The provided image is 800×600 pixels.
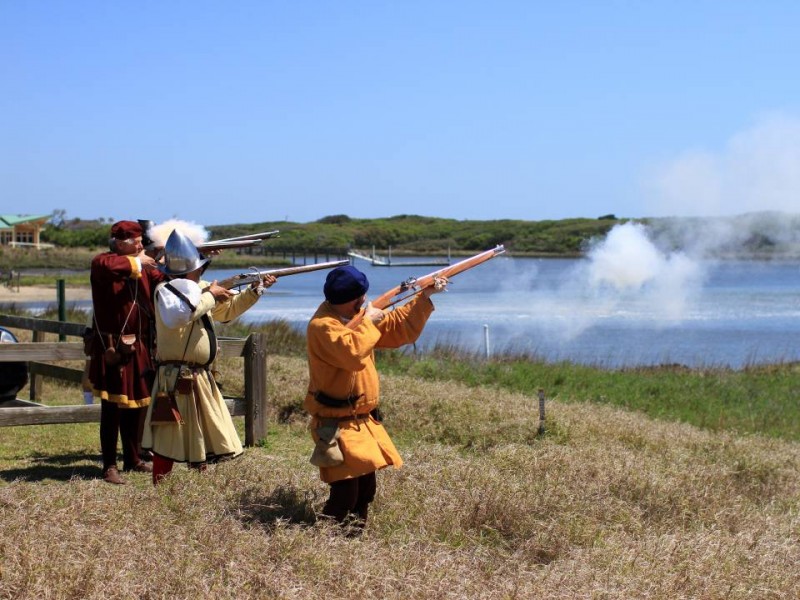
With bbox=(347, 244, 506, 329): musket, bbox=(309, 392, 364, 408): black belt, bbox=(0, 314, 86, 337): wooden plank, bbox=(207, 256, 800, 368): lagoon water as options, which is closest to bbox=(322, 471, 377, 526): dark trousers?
bbox=(309, 392, 364, 408): black belt

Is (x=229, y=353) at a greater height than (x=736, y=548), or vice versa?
(x=229, y=353)

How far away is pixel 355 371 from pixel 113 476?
100 inches

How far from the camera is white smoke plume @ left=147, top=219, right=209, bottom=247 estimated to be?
708 cm

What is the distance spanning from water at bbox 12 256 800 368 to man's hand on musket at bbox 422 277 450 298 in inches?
610

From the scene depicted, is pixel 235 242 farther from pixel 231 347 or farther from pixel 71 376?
pixel 71 376

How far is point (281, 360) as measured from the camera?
13.1 metres

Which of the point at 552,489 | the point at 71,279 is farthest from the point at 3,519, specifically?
the point at 71,279

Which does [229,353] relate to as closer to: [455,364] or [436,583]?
[436,583]

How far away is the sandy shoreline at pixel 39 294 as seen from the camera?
42.7 m

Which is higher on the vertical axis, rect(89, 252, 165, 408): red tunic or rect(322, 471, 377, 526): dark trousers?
rect(89, 252, 165, 408): red tunic

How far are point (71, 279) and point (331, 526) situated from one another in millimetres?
57419

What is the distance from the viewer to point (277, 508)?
19.2 ft

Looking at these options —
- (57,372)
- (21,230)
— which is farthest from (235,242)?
(21,230)

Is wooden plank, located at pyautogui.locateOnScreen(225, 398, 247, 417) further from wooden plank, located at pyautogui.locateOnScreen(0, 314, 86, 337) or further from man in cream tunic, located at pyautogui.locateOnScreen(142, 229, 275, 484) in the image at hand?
man in cream tunic, located at pyautogui.locateOnScreen(142, 229, 275, 484)
